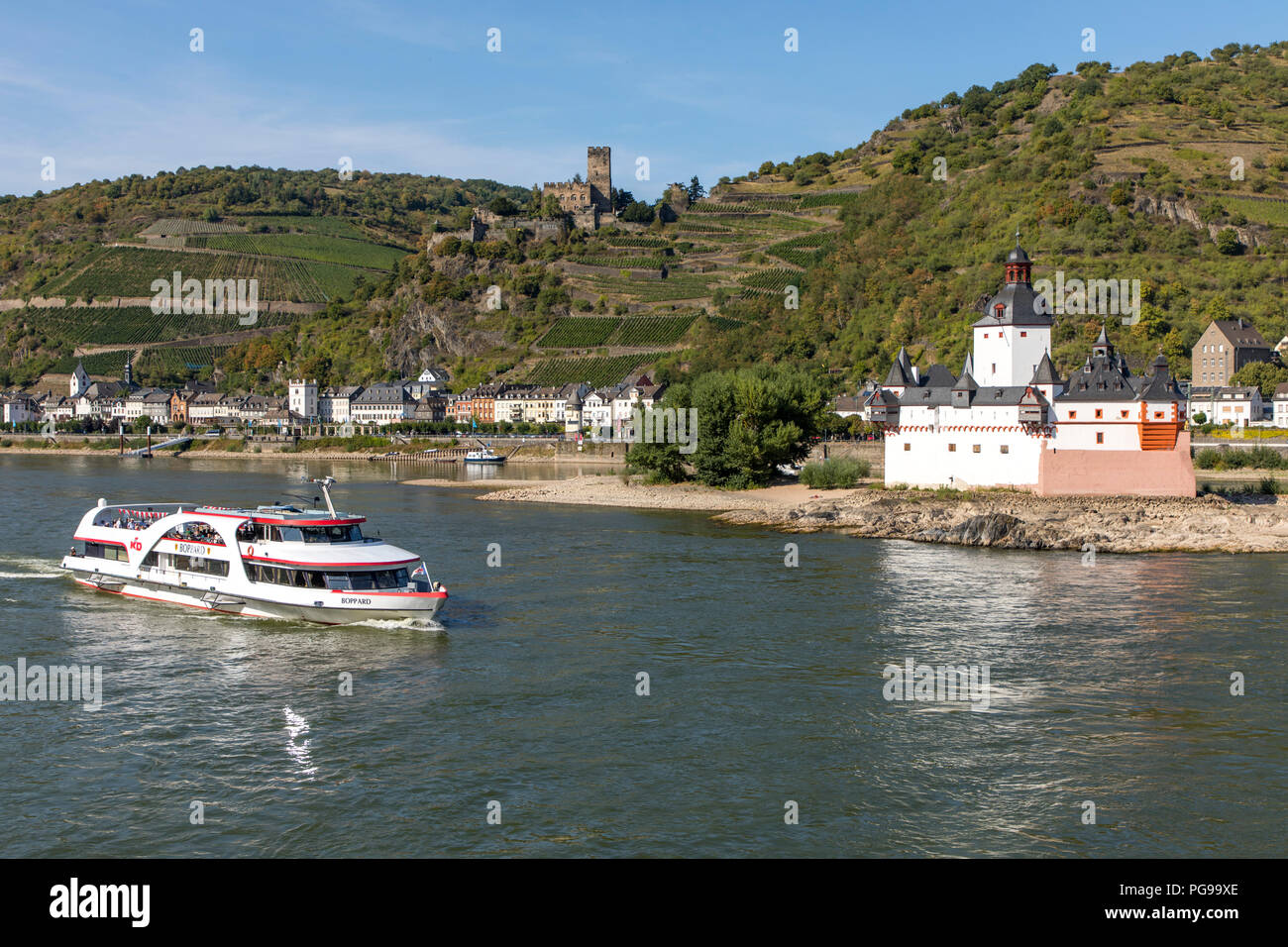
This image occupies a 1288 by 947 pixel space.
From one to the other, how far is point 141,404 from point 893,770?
6061 inches

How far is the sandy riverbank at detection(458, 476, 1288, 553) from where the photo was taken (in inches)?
1790

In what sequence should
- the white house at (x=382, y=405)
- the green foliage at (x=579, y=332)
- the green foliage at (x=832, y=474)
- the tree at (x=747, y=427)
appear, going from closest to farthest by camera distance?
the green foliage at (x=832, y=474) < the tree at (x=747, y=427) < the white house at (x=382, y=405) < the green foliage at (x=579, y=332)

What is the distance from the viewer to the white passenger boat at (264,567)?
2914 cm

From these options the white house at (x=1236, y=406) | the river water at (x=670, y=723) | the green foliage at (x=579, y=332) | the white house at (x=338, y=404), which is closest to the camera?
the river water at (x=670, y=723)

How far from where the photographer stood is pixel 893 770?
1889 cm

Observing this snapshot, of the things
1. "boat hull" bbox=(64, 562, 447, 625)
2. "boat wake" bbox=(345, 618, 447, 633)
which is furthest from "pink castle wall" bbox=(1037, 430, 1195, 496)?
"boat hull" bbox=(64, 562, 447, 625)

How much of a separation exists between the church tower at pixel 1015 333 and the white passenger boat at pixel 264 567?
36.8 m

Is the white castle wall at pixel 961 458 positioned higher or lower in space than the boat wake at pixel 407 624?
higher

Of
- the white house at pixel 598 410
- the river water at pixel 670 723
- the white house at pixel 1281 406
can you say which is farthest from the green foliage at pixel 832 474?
the white house at pixel 598 410

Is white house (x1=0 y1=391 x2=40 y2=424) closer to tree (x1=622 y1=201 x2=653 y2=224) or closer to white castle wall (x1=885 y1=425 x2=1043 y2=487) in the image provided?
tree (x1=622 y1=201 x2=653 y2=224)

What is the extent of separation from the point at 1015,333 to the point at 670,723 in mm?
42340

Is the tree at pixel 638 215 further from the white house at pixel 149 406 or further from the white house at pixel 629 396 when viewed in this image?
the white house at pixel 149 406

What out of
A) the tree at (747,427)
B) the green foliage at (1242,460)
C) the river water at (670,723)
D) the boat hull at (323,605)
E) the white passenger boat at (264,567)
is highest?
the tree at (747,427)
